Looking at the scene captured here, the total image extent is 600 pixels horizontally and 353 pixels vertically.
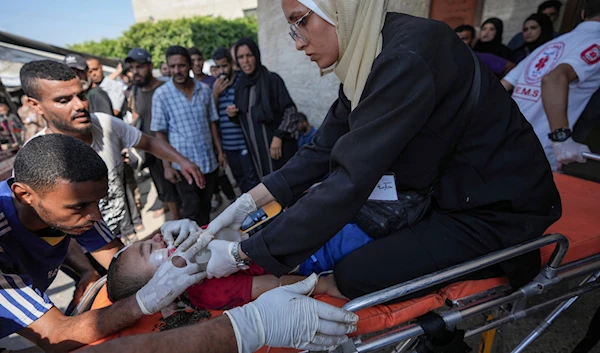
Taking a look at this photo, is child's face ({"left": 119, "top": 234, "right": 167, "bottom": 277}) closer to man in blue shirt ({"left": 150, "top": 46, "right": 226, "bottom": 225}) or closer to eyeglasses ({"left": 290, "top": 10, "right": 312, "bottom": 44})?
eyeglasses ({"left": 290, "top": 10, "right": 312, "bottom": 44})

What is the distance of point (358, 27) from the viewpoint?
1131 millimetres

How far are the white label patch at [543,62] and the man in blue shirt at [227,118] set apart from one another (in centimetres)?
297

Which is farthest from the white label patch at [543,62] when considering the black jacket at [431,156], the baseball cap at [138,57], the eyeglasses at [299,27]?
the baseball cap at [138,57]

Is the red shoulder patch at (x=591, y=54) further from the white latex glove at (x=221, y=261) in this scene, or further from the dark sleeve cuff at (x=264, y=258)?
the white latex glove at (x=221, y=261)

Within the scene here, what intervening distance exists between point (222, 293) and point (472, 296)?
3.78ft

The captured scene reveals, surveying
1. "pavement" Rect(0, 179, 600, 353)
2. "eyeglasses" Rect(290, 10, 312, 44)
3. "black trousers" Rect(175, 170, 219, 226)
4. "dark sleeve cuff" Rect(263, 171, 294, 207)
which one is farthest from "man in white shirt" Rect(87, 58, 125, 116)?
"eyeglasses" Rect(290, 10, 312, 44)

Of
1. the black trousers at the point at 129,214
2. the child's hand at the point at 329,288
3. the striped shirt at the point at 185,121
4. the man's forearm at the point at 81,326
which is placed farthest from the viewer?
the striped shirt at the point at 185,121

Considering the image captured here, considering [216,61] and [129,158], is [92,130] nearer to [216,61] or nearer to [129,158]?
[129,158]

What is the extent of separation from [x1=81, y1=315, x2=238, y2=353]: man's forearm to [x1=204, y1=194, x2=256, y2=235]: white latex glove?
731 millimetres

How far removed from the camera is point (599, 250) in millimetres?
1577

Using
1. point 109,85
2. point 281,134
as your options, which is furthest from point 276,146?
point 109,85

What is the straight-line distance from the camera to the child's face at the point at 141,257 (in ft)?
5.30

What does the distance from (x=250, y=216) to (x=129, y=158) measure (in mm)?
1878

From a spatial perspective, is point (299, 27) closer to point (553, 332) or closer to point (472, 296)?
point (472, 296)
